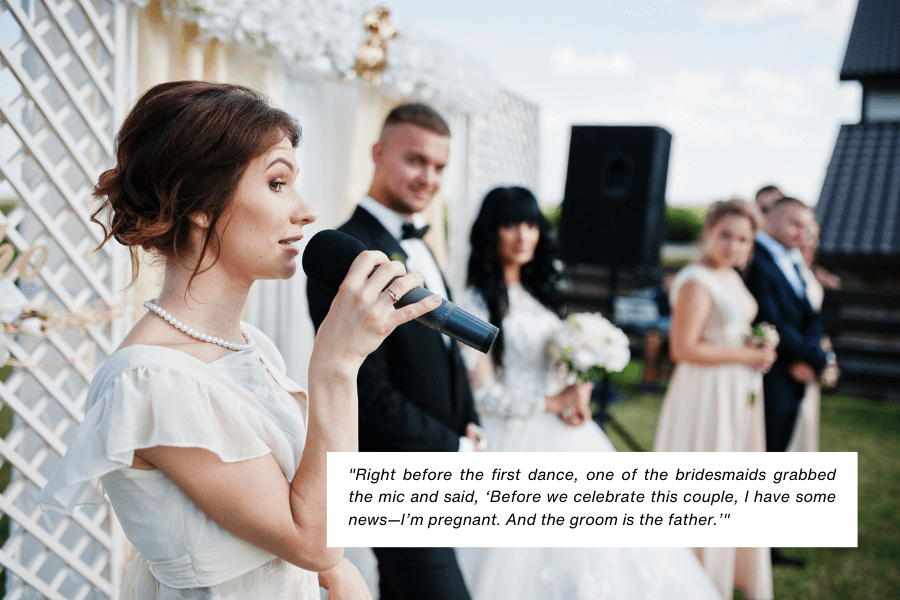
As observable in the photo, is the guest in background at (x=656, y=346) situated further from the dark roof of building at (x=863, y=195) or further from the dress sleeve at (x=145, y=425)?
the dress sleeve at (x=145, y=425)

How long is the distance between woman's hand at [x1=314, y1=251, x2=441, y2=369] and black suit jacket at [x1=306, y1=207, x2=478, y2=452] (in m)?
0.82

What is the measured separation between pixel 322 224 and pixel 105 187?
2348 millimetres

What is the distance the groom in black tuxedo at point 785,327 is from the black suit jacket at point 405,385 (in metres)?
2.19

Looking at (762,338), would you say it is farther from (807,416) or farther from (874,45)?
(874,45)

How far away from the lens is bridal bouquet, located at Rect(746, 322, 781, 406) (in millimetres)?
3160

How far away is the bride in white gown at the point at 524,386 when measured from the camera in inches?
88.2

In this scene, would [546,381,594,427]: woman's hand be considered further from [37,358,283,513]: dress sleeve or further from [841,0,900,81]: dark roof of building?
[841,0,900,81]: dark roof of building

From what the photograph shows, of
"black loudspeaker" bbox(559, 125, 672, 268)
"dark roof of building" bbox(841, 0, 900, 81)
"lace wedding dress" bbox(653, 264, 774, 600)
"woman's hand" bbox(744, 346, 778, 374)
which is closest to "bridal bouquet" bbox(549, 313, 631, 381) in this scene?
"lace wedding dress" bbox(653, 264, 774, 600)

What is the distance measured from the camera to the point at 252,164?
0.94 metres

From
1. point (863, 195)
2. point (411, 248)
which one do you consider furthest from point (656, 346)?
point (411, 248)

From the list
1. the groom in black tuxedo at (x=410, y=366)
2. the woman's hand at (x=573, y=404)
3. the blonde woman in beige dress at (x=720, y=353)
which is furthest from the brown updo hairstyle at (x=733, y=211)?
the groom in black tuxedo at (x=410, y=366)

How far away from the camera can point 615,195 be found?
6.64 meters

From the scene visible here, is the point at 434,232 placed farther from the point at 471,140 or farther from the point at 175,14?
the point at 175,14

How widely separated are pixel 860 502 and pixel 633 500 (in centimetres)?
402
